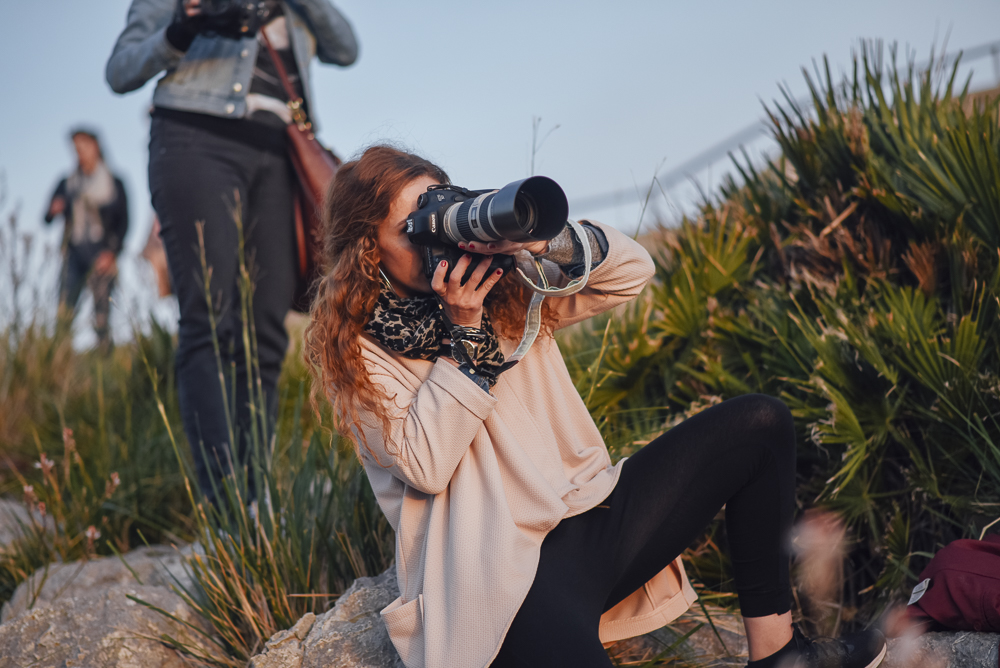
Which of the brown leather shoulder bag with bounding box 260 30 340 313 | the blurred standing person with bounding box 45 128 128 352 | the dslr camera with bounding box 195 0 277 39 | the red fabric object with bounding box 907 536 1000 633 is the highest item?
the blurred standing person with bounding box 45 128 128 352

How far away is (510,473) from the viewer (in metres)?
1.66

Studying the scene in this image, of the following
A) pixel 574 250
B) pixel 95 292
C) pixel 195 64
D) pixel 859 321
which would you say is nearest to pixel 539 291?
pixel 574 250

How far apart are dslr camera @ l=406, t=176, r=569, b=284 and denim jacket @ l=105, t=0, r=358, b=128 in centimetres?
118

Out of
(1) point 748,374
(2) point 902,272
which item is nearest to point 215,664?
(1) point 748,374

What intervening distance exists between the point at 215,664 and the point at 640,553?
3.91 feet

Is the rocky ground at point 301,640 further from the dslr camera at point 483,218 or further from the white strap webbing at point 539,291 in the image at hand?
the dslr camera at point 483,218

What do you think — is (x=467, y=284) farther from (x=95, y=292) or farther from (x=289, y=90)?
(x=95, y=292)

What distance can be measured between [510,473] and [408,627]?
380 millimetres

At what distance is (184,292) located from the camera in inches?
98.1

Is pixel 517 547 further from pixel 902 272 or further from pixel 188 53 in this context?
pixel 188 53

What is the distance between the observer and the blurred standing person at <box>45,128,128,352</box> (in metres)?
5.44

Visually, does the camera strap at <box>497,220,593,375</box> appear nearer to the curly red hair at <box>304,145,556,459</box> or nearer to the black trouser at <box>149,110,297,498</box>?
the curly red hair at <box>304,145,556,459</box>

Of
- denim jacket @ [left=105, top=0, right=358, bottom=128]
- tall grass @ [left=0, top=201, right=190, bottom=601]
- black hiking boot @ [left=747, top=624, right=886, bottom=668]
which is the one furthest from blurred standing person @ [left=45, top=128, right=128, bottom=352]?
black hiking boot @ [left=747, top=624, right=886, bottom=668]

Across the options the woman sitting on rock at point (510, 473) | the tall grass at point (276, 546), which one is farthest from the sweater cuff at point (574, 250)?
the tall grass at point (276, 546)
